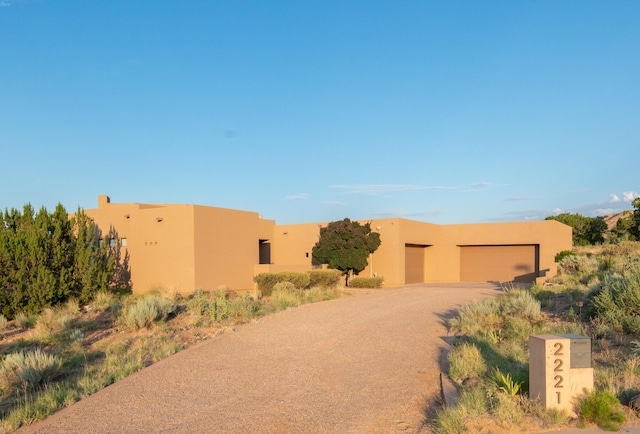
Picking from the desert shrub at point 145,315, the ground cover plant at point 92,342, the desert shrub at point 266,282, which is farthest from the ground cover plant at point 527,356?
the desert shrub at point 266,282

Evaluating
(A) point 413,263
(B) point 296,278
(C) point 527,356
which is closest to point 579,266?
(B) point 296,278

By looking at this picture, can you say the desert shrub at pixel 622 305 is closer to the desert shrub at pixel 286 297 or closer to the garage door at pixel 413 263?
the desert shrub at pixel 286 297

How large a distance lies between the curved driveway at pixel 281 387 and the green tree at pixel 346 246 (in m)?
15.8

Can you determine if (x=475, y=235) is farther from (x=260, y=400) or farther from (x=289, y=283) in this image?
(x=260, y=400)

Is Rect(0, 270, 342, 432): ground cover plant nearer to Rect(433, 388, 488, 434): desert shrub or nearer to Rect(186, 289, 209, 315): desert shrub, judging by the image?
Rect(186, 289, 209, 315): desert shrub

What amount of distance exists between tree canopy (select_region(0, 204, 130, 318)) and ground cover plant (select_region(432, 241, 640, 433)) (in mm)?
14788

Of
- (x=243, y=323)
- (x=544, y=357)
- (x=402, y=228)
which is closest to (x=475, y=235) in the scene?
(x=402, y=228)

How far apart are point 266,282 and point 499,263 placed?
16.4 m

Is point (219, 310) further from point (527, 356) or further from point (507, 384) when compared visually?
point (507, 384)

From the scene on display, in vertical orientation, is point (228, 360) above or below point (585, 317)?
below

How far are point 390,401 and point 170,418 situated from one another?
2.79 m

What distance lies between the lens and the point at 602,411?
15.4 feet

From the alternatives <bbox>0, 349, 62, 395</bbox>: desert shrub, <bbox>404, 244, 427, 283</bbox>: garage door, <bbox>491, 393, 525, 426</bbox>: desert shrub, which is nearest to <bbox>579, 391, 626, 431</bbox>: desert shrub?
<bbox>491, 393, 525, 426</bbox>: desert shrub

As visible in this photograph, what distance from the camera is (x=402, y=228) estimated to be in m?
28.8
